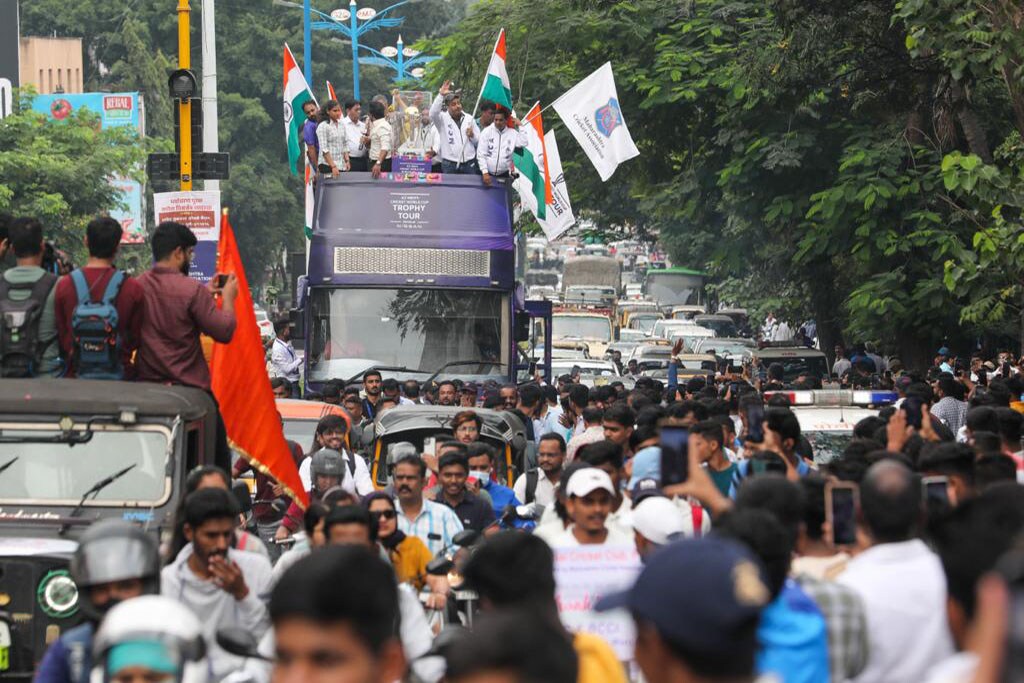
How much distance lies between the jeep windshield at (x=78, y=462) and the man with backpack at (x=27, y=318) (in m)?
0.62

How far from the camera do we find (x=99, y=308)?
30.7 ft

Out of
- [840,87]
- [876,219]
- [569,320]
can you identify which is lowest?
[569,320]

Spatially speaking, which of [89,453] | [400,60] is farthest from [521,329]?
[400,60]

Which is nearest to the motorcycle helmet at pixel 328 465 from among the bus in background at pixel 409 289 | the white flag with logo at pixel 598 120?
the bus in background at pixel 409 289

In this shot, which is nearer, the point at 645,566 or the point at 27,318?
the point at 645,566

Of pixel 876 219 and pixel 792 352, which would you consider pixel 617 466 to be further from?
pixel 792 352

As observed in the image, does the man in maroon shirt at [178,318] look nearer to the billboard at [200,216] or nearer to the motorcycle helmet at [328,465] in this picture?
the motorcycle helmet at [328,465]

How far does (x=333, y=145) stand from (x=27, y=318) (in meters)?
11.9

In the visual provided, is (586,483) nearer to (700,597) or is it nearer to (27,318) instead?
(27,318)

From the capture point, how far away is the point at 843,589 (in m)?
5.34

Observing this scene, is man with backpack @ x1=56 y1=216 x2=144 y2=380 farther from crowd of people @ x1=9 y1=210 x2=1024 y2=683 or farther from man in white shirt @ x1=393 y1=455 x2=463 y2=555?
man in white shirt @ x1=393 y1=455 x2=463 y2=555

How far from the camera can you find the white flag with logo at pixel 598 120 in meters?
27.1

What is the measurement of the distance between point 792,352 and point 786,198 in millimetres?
2833

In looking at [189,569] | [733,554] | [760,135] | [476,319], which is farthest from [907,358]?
[733,554]
